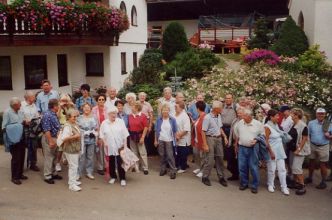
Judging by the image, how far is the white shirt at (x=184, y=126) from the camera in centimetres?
963

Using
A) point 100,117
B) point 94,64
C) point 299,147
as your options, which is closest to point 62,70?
point 94,64

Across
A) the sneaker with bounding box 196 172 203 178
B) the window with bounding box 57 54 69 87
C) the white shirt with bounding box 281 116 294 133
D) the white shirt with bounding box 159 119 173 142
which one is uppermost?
the window with bounding box 57 54 69 87

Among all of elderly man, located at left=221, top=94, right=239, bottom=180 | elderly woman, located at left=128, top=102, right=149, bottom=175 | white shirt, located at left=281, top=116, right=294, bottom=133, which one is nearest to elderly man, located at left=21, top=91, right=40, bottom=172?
elderly woman, located at left=128, top=102, right=149, bottom=175

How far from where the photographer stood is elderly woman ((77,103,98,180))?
9031mm

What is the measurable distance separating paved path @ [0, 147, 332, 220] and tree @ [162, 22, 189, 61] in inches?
597

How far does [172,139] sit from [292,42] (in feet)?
42.8

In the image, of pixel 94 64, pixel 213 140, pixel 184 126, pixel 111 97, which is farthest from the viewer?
pixel 94 64

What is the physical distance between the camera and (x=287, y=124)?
892 centimetres

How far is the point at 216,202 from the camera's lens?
8.08 metres

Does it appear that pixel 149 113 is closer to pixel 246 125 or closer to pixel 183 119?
pixel 183 119

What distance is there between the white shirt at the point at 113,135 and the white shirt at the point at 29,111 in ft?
6.20

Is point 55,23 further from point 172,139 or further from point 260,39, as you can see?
point 260,39

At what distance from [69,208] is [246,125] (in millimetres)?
3993

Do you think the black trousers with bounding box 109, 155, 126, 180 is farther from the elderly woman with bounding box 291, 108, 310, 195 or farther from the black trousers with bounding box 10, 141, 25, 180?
the elderly woman with bounding box 291, 108, 310, 195
